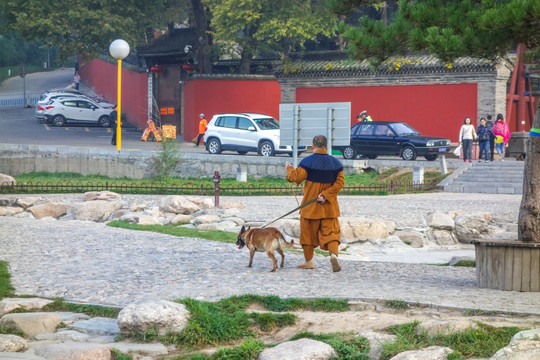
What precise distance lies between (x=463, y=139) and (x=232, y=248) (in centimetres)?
1551

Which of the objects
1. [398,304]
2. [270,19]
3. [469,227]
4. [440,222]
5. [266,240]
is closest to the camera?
[398,304]

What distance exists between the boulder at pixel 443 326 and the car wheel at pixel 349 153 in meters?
22.6

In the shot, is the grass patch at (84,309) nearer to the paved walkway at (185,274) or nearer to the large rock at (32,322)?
the paved walkway at (185,274)

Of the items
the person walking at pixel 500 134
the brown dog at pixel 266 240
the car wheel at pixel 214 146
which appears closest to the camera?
the brown dog at pixel 266 240

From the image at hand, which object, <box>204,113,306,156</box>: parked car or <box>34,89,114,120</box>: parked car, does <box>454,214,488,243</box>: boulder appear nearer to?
→ <box>204,113,306,156</box>: parked car

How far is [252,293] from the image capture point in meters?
8.84

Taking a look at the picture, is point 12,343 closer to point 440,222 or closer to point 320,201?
point 320,201

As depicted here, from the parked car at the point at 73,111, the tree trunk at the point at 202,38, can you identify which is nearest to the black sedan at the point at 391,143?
the tree trunk at the point at 202,38

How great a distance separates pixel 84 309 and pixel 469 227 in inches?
412

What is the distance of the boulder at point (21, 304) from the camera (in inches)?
336

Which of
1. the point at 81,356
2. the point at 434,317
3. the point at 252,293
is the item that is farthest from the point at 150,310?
the point at 434,317

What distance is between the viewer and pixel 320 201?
1026cm

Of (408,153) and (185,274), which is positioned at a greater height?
(408,153)

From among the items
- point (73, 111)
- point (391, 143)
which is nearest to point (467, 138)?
point (391, 143)
